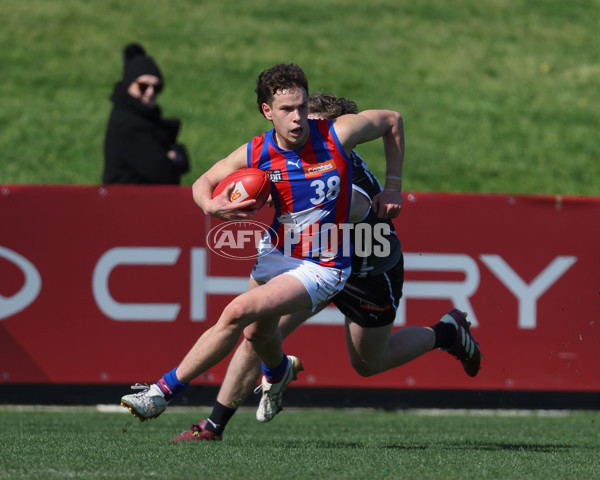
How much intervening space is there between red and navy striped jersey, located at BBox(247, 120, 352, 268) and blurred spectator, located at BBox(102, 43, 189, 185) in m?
3.73

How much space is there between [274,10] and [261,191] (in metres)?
14.9

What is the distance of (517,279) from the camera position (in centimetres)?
828

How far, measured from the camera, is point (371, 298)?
234 inches

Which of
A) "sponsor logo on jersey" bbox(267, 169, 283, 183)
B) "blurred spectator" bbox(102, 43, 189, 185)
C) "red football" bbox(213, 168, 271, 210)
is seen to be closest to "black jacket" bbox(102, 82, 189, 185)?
"blurred spectator" bbox(102, 43, 189, 185)

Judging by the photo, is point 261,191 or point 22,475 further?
point 261,191

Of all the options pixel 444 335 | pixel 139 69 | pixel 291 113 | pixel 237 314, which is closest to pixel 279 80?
pixel 291 113

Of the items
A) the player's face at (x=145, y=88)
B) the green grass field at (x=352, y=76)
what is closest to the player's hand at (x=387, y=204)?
the player's face at (x=145, y=88)

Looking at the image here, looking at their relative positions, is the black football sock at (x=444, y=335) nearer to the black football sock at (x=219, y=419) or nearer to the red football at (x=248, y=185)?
the black football sock at (x=219, y=419)

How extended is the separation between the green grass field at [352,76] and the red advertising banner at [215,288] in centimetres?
427

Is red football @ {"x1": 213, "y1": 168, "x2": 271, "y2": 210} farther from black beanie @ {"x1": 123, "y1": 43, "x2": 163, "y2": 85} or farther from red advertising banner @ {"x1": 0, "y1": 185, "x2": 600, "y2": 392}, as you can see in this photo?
black beanie @ {"x1": 123, "y1": 43, "x2": 163, "y2": 85}

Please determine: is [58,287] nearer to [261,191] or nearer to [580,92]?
[261,191]

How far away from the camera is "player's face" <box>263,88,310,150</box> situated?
5.16 meters

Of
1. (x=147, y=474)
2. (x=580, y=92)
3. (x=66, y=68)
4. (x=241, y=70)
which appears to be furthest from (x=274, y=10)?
(x=147, y=474)

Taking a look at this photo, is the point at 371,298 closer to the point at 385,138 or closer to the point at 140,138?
the point at 385,138
